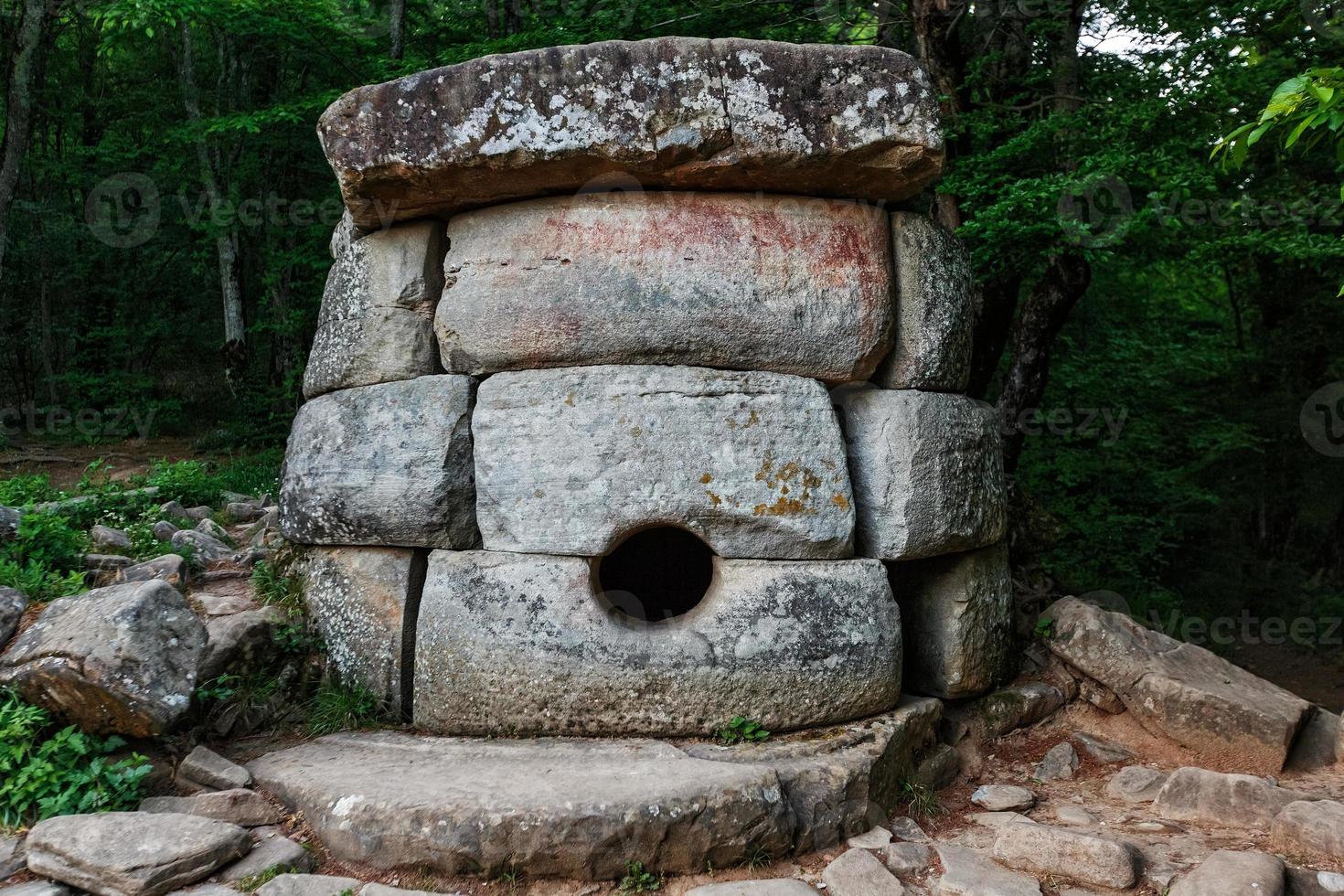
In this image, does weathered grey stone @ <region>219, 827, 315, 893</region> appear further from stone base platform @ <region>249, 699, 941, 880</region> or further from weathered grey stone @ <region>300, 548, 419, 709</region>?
weathered grey stone @ <region>300, 548, 419, 709</region>

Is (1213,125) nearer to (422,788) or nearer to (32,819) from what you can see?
(422,788)

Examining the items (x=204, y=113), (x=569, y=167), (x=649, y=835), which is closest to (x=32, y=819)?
(x=649, y=835)

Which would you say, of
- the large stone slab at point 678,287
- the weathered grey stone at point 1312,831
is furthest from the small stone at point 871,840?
the large stone slab at point 678,287

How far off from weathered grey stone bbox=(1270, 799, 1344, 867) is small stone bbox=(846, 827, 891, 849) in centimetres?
138

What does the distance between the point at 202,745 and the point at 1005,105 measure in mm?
6391

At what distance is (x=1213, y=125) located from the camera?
249 inches

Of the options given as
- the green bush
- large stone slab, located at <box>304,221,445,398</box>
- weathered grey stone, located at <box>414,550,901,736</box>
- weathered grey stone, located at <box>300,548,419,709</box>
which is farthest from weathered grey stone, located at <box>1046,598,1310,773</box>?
the green bush

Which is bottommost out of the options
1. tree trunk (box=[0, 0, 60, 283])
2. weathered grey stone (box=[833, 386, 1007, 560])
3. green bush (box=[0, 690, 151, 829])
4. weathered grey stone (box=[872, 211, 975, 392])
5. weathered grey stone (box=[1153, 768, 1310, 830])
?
weathered grey stone (box=[1153, 768, 1310, 830])

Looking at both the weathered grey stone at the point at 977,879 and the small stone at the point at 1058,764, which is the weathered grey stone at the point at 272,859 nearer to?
the weathered grey stone at the point at 977,879

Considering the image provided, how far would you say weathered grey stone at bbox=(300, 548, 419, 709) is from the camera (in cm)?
411

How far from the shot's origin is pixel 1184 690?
14.2 ft

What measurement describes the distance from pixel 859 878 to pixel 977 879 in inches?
15.6

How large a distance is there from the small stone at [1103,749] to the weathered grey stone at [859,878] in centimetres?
163

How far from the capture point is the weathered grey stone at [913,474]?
4.10 m
